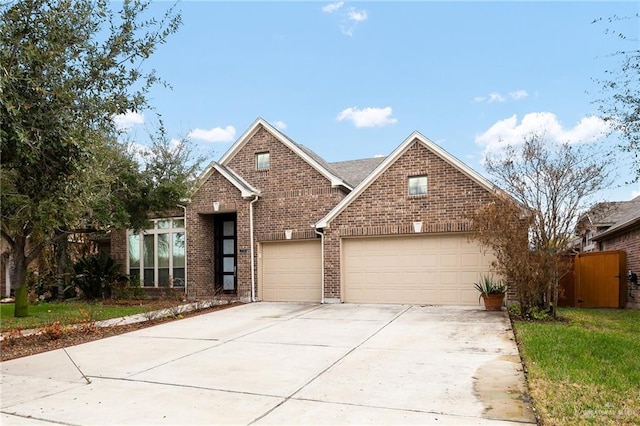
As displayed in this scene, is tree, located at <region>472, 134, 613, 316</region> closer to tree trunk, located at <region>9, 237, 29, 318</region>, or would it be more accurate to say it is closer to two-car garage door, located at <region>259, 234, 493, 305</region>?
two-car garage door, located at <region>259, 234, 493, 305</region>

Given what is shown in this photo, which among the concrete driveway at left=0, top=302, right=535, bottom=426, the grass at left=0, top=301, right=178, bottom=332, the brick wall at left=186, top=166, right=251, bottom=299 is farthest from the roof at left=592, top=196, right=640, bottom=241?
the grass at left=0, top=301, right=178, bottom=332

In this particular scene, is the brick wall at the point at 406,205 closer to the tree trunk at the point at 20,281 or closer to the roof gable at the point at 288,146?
the roof gable at the point at 288,146

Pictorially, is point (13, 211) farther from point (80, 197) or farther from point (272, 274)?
point (272, 274)

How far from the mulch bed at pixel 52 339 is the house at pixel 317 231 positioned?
228 inches

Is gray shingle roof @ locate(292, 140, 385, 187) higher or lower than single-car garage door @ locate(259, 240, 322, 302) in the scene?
higher

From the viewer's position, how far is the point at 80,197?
22.5 ft

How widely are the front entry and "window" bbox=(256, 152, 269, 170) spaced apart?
224cm

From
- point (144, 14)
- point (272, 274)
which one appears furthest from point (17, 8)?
point (272, 274)

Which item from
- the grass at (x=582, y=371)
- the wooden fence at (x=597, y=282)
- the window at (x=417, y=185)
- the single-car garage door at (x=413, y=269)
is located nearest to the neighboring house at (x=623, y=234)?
the wooden fence at (x=597, y=282)

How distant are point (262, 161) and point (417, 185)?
597 centimetres

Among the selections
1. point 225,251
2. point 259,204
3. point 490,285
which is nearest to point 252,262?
point 259,204

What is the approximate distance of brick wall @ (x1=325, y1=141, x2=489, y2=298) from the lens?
1357 cm

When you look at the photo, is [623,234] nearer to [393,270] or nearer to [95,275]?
[393,270]

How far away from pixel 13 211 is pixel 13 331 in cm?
241
